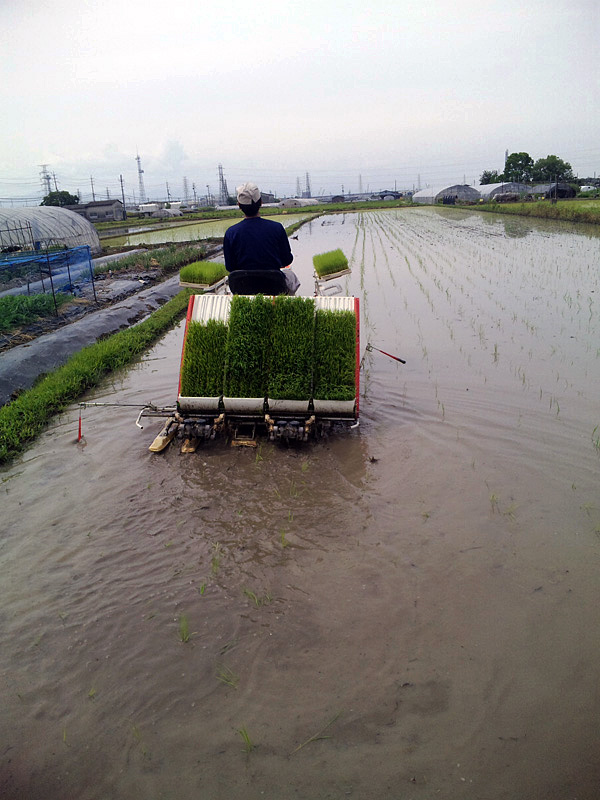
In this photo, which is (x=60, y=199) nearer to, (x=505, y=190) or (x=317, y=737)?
(x=505, y=190)

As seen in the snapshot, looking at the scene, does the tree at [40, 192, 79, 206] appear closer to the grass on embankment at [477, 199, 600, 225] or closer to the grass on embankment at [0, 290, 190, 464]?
the grass on embankment at [477, 199, 600, 225]

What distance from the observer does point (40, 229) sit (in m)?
19.6

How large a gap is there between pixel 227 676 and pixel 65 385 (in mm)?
4607

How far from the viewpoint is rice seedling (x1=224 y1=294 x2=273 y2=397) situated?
4441mm

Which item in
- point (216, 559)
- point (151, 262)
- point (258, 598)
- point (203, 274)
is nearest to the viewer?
point (258, 598)

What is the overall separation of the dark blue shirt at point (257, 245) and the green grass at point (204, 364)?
69 centimetres

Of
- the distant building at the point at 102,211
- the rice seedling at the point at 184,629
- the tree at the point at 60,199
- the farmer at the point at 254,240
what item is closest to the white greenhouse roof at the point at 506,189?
the distant building at the point at 102,211

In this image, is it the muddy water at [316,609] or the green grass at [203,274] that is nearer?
the muddy water at [316,609]

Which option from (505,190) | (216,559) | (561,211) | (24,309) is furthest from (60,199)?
(216,559)

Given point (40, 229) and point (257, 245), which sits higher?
point (40, 229)

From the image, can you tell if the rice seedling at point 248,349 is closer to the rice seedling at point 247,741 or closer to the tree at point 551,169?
the rice seedling at point 247,741

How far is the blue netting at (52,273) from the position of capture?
12.1 metres

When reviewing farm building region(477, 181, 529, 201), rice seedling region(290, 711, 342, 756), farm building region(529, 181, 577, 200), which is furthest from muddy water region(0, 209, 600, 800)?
farm building region(477, 181, 529, 201)

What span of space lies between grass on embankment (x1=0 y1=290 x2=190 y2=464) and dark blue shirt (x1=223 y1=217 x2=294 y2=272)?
2383 millimetres
